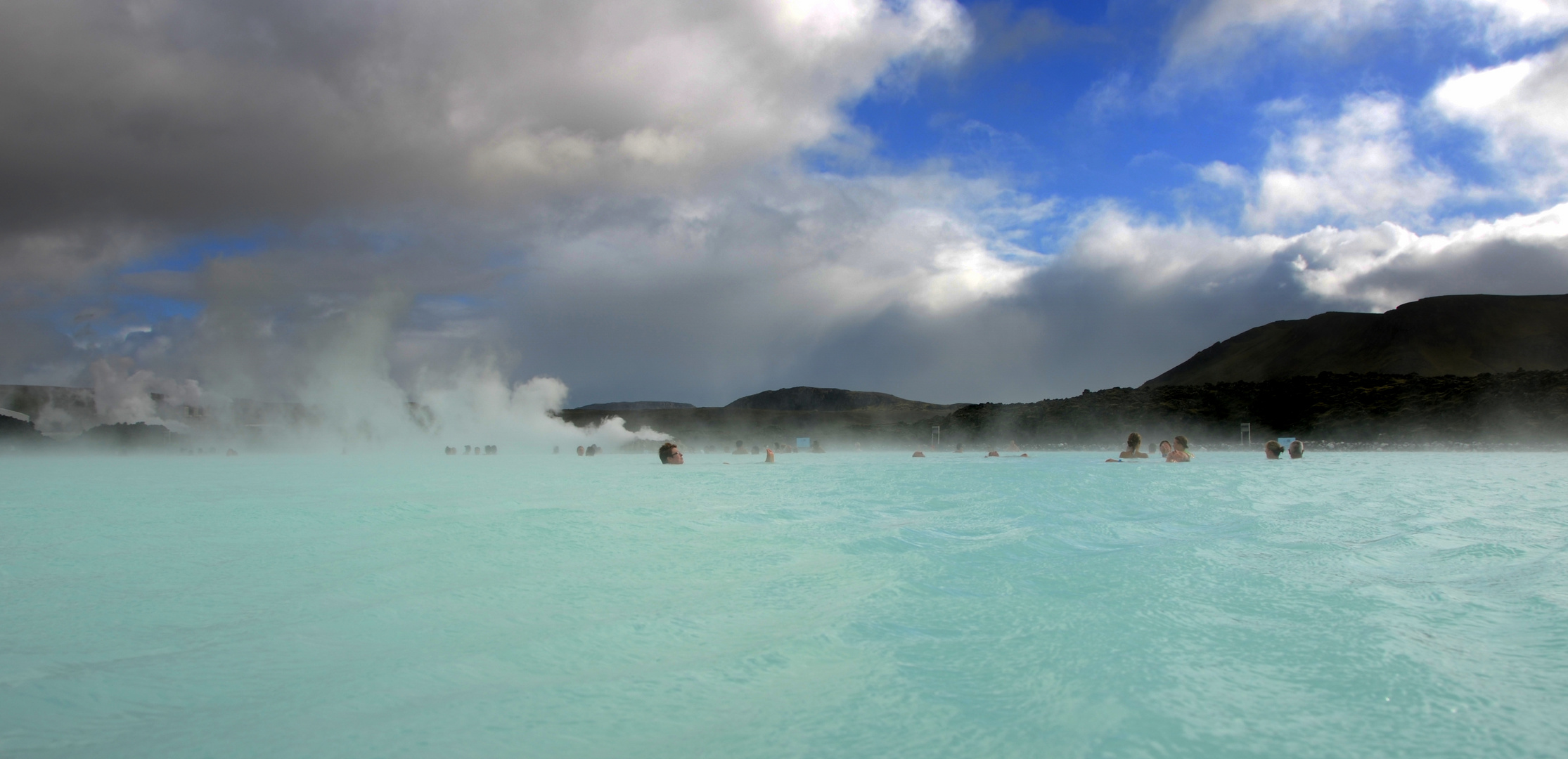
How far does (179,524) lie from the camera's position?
1150 centimetres

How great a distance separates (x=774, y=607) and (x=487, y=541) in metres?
4.99

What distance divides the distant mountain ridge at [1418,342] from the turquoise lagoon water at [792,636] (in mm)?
96275

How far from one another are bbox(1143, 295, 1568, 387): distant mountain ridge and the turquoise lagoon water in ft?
316

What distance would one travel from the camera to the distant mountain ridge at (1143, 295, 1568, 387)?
96562 millimetres

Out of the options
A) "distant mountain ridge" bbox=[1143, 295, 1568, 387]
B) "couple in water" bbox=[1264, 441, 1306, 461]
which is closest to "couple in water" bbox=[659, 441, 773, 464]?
"couple in water" bbox=[1264, 441, 1306, 461]

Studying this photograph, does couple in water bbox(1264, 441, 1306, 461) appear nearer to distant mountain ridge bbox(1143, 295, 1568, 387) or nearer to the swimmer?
the swimmer

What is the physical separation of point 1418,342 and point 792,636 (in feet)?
→ 434

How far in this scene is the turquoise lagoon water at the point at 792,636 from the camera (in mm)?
3613

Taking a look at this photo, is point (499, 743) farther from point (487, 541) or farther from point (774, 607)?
point (487, 541)

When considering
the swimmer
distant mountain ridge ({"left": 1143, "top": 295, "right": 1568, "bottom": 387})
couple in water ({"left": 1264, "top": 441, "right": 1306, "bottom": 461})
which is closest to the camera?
the swimmer

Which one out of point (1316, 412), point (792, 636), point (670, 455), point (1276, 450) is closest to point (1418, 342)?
point (1316, 412)

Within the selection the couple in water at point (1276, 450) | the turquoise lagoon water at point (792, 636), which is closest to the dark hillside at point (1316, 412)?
the couple in water at point (1276, 450)

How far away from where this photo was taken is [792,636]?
527 cm

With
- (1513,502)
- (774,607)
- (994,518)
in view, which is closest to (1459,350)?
(1513,502)
